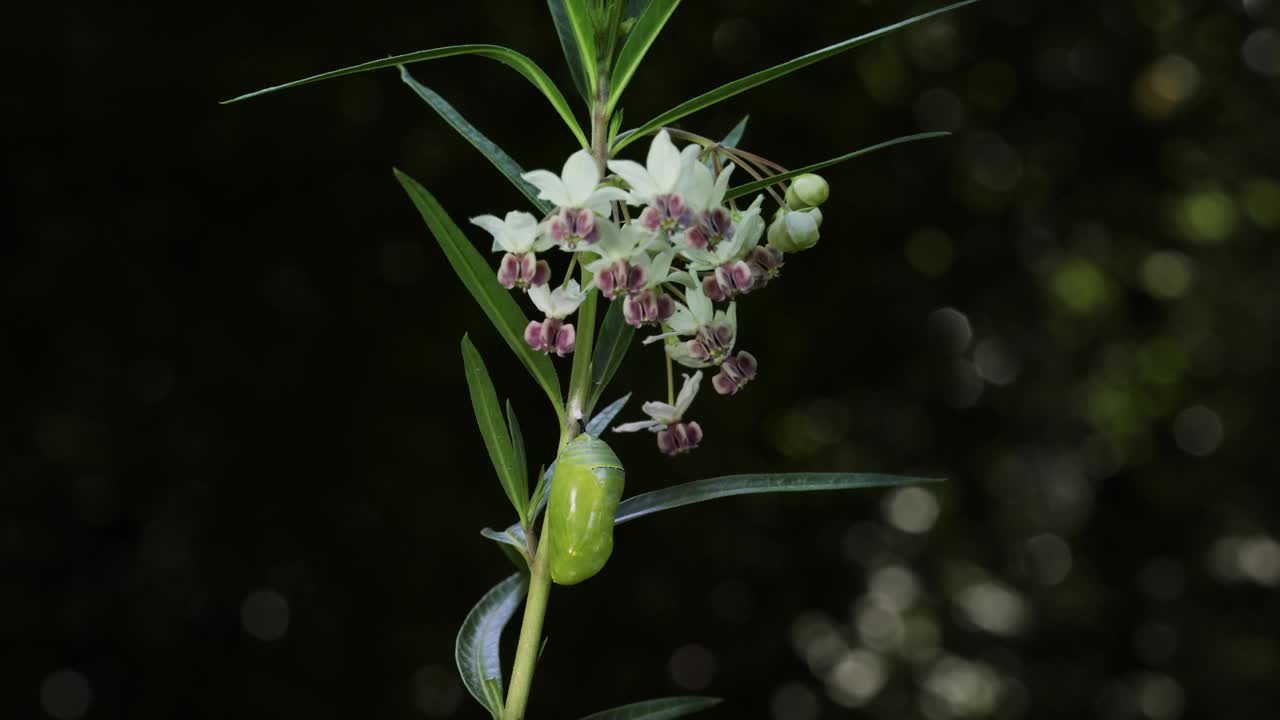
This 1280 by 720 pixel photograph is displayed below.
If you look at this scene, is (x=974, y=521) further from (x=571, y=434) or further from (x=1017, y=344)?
(x=571, y=434)

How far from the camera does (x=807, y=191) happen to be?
0.73 metres

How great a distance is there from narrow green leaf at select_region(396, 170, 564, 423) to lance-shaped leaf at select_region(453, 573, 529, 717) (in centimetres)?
16

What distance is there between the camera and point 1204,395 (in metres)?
2.94

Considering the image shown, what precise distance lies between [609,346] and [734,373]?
9cm

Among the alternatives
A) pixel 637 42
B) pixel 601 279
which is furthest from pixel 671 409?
pixel 637 42

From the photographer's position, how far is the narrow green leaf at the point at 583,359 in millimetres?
712

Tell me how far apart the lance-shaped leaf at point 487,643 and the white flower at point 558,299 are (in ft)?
0.66

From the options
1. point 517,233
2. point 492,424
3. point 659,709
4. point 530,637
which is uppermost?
point 517,233

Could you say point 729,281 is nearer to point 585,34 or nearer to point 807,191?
point 807,191

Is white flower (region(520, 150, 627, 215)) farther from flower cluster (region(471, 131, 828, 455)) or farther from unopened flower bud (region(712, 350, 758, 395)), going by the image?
unopened flower bud (region(712, 350, 758, 395))

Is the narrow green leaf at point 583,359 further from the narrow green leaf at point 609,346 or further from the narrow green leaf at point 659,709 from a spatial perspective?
the narrow green leaf at point 659,709

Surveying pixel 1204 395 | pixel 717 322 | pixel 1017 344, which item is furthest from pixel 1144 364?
pixel 717 322

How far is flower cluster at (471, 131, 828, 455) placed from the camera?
0.66 m

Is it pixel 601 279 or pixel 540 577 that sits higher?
pixel 601 279
